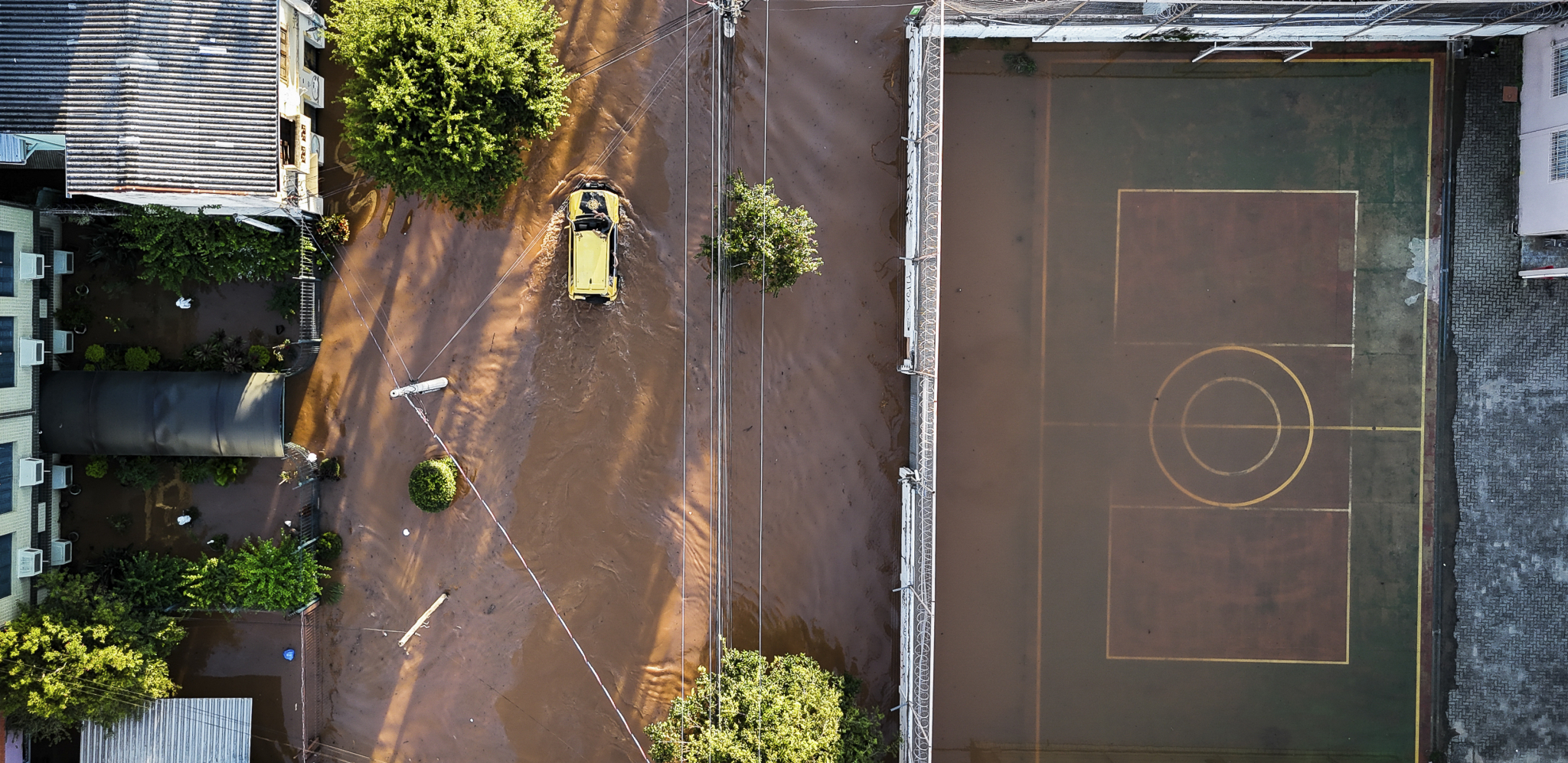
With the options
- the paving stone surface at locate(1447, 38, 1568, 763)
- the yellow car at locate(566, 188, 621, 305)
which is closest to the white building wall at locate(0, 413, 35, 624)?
the yellow car at locate(566, 188, 621, 305)

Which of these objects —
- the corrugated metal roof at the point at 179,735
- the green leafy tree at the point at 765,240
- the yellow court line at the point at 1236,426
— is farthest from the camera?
the yellow court line at the point at 1236,426

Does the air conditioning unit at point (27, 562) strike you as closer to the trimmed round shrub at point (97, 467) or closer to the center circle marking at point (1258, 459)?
the trimmed round shrub at point (97, 467)

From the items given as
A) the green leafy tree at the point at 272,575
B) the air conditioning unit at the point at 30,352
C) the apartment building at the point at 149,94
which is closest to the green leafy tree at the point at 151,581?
the green leafy tree at the point at 272,575

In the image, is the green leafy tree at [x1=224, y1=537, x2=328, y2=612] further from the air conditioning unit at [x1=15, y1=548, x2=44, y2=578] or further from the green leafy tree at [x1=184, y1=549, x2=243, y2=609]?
the air conditioning unit at [x1=15, y1=548, x2=44, y2=578]

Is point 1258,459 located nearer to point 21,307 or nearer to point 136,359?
point 136,359

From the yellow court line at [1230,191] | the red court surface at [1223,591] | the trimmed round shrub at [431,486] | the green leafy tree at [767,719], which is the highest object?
the yellow court line at [1230,191]

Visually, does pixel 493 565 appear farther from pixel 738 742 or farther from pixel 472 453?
pixel 738 742
